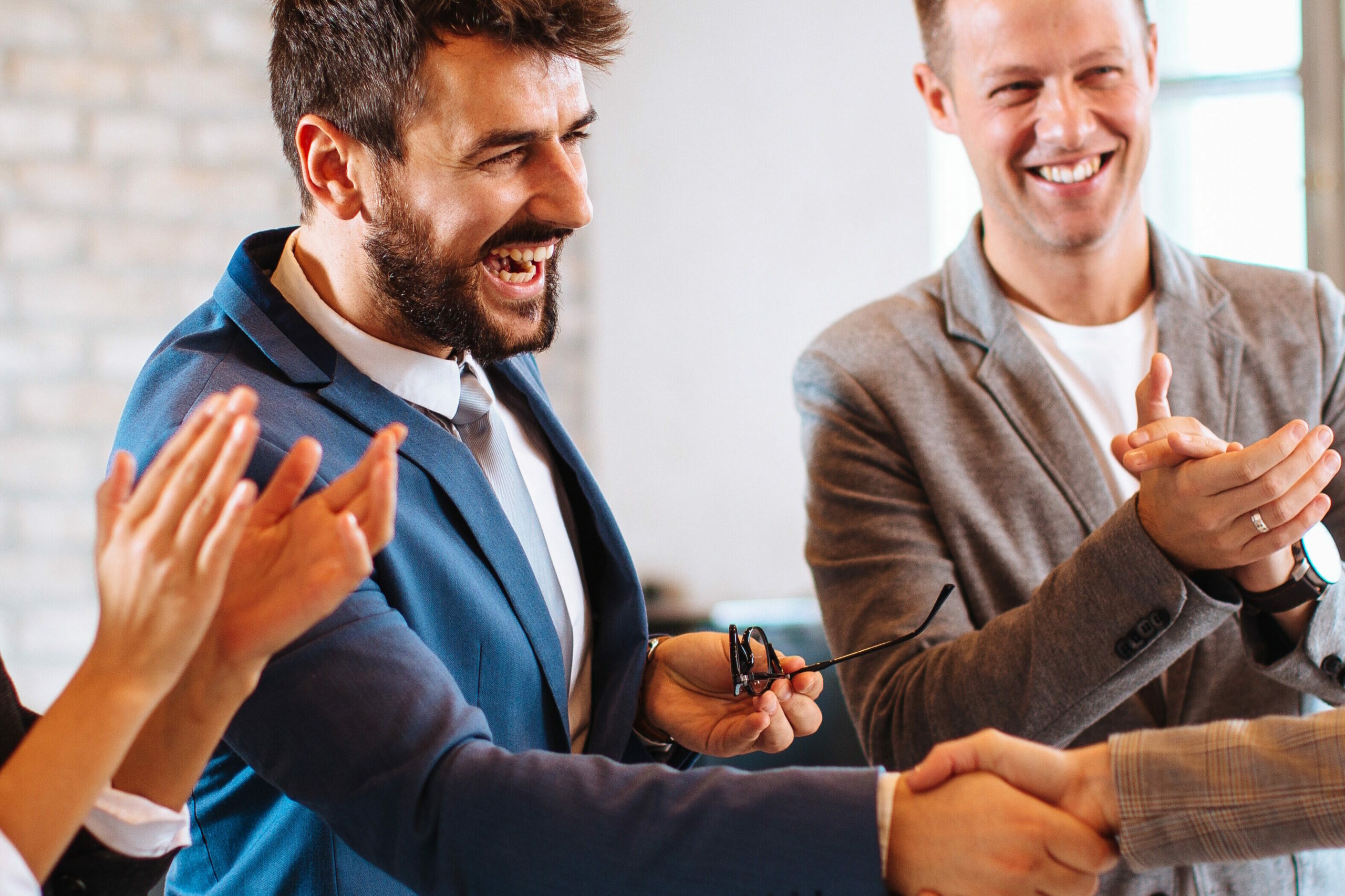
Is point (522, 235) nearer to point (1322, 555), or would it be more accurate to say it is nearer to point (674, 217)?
point (1322, 555)

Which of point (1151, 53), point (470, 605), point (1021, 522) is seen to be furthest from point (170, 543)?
point (1151, 53)

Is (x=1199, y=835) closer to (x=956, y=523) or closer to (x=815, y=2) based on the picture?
(x=956, y=523)

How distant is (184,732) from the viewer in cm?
89

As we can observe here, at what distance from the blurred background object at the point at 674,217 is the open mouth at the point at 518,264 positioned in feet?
5.56

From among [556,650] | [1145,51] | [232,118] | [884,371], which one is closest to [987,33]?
[1145,51]

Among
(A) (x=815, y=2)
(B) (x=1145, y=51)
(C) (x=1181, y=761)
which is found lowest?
(C) (x=1181, y=761)

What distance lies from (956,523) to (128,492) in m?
1.05

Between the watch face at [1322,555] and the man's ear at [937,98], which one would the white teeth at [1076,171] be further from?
the watch face at [1322,555]

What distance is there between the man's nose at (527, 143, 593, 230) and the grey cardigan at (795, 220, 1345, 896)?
46 centimetres

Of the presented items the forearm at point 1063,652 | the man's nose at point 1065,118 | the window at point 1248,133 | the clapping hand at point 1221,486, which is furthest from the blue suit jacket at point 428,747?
the window at point 1248,133

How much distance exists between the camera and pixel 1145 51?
1623 mm

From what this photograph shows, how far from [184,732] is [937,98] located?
4.46 feet

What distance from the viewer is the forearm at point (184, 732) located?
0.87 meters

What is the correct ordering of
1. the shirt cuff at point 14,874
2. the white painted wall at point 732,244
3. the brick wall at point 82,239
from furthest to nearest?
the white painted wall at point 732,244
the brick wall at point 82,239
the shirt cuff at point 14,874
